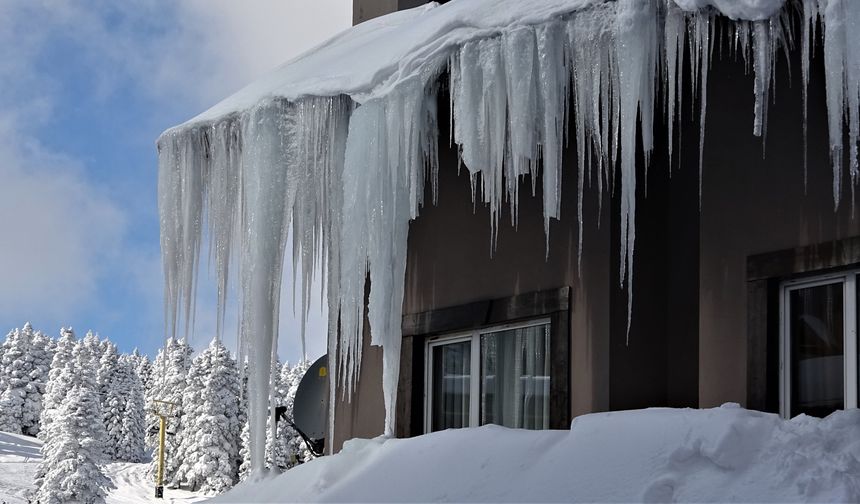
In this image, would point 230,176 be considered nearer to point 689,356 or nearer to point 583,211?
point 583,211

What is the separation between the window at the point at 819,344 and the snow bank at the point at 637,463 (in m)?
0.68

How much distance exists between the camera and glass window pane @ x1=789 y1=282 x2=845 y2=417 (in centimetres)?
495

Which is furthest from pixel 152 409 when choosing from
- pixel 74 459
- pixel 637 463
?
pixel 637 463

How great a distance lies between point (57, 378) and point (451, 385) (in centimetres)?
5697

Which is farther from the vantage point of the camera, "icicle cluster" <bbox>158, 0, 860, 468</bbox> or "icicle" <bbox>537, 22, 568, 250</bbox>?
"icicle" <bbox>537, 22, 568, 250</bbox>

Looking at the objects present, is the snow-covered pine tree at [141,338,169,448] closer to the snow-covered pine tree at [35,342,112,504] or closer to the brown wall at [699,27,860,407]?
the snow-covered pine tree at [35,342,112,504]

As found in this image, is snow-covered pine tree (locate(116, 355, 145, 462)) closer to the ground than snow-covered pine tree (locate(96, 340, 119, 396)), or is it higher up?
closer to the ground

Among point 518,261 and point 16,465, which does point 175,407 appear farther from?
point 518,261

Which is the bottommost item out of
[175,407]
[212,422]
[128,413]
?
[212,422]

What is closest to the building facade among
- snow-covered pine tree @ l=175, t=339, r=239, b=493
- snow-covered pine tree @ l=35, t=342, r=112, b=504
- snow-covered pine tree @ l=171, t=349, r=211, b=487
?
snow-covered pine tree @ l=35, t=342, r=112, b=504

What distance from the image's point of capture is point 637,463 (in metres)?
4.16

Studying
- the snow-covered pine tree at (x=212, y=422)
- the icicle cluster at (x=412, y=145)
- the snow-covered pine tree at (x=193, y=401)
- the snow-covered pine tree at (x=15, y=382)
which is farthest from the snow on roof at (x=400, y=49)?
the snow-covered pine tree at (x=15, y=382)

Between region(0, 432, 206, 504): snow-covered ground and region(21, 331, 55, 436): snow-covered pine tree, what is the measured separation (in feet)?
12.5

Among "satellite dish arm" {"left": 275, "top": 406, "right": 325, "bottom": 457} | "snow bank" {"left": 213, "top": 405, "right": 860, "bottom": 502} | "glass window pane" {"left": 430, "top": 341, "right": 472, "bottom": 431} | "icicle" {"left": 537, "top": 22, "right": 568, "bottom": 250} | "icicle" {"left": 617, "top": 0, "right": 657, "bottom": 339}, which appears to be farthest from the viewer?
"satellite dish arm" {"left": 275, "top": 406, "right": 325, "bottom": 457}
